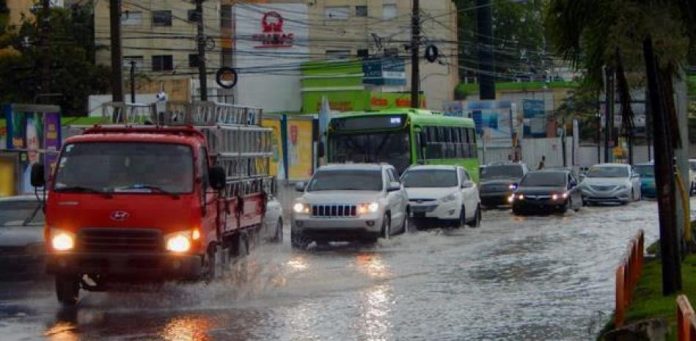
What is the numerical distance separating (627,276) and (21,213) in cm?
929

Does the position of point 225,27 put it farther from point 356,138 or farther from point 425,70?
point 356,138

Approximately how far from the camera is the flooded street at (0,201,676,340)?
46.6 ft

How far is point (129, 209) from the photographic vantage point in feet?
52.0

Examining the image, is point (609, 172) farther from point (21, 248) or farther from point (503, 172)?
point (21, 248)

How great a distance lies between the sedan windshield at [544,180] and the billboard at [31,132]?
15169 millimetres

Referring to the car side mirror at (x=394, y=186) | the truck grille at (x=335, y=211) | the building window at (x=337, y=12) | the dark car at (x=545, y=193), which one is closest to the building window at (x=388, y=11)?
the building window at (x=337, y=12)

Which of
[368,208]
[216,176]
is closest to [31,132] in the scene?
[368,208]

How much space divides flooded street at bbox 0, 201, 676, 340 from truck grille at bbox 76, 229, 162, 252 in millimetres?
814

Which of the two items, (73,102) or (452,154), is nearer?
(452,154)

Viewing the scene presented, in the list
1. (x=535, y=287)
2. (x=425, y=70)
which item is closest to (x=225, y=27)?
(x=425, y=70)

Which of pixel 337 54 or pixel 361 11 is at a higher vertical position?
pixel 361 11

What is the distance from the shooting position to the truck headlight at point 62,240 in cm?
1591

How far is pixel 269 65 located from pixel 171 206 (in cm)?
6517

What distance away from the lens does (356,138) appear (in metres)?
35.0
